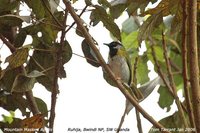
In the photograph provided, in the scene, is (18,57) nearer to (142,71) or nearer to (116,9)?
(116,9)

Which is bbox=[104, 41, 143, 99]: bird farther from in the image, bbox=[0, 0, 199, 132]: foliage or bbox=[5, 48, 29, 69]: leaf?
bbox=[5, 48, 29, 69]: leaf

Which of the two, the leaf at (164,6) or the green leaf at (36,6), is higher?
the green leaf at (36,6)

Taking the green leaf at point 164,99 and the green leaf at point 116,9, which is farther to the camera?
the green leaf at point 164,99

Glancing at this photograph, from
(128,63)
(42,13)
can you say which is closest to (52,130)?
(42,13)

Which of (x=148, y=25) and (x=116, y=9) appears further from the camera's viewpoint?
(x=116, y=9)

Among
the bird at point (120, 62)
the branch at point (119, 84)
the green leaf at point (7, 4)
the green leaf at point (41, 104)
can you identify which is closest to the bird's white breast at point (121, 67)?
the bird at point (120, 62)

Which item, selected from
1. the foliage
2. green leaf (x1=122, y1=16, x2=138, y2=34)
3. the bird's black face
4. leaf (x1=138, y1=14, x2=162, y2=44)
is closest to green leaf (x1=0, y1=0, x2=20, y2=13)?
the foliage

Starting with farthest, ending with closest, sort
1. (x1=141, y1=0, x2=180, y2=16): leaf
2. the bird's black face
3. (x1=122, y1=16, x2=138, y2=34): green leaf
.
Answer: the bird's black face, (x1=122, y1=16, x2=138, y2=34): green leaf, (x1=141, y1=0, x2=180, y2=16): leaf

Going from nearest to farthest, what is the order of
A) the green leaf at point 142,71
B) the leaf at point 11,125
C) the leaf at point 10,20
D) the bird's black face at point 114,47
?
1. the leaf at point 10,20
2. the leaf at point 11,125
3. the green leaf at point 142,71
4. the bird's black face at point 114,47

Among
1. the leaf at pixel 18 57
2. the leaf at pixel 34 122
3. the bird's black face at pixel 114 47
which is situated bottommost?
the leaf at pixel 34 122

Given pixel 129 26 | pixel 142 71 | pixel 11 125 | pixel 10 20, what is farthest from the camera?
pixel 142 71

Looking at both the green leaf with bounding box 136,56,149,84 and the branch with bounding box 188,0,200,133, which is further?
the green leaf with bounding box 136,56,149,84

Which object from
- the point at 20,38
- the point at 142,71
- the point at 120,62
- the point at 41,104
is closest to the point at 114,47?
the point at 120,62

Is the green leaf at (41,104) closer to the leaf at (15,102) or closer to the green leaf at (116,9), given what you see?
the leaf at (15,102)
